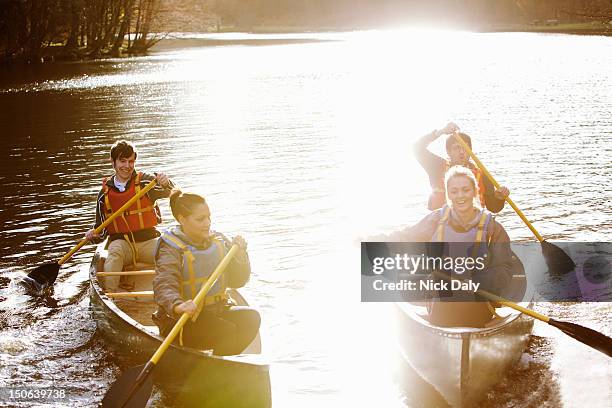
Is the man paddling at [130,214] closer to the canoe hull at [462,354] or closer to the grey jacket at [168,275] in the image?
the grey jacket at [168,275]

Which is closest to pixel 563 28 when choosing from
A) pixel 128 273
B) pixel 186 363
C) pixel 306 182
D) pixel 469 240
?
pixel 306 182

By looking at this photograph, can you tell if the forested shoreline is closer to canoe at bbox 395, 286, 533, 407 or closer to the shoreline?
the shoreline

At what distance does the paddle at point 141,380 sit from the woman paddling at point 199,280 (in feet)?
0.55

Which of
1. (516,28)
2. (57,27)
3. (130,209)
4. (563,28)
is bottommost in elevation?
(130,209)

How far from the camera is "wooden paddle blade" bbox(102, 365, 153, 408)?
688cm

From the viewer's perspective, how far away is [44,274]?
1095 cm

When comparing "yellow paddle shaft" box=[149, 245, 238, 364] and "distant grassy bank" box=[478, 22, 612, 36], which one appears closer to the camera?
"yellow paddle shaft" box=[149, 245, 238, 364]

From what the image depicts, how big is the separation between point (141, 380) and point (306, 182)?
10553 millimetres

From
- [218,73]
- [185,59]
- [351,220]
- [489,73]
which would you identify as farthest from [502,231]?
[185,59]

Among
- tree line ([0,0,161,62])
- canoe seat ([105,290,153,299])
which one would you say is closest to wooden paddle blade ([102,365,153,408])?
canoe seat ([105,290,153,299])

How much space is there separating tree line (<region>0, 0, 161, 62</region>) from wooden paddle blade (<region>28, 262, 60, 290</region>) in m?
48.6

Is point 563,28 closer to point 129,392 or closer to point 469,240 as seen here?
point 469,240

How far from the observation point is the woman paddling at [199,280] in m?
7.03

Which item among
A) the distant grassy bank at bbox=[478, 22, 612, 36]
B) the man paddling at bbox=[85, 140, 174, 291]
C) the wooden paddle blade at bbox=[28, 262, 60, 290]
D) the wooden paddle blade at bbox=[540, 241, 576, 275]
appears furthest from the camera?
the distant grassy bank at bbox=[478, 22, 612, 36]
